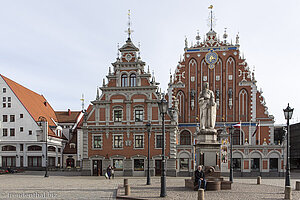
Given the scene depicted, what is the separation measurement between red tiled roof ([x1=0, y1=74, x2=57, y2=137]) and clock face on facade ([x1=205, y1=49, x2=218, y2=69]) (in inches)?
1038

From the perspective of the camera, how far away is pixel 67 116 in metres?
64.6

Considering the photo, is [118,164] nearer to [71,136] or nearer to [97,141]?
[97,141]

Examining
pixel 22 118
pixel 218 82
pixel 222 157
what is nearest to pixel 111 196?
pixel 222 157

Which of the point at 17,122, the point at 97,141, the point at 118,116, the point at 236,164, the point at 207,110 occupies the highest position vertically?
the point at 207,110

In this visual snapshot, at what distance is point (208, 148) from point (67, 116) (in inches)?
1878

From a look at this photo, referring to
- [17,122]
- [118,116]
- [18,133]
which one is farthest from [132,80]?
[18,133]

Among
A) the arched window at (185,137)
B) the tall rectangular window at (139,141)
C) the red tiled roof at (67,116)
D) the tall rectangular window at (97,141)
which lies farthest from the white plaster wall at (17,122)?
the arched window at (185,137)

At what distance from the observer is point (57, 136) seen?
57.2 m

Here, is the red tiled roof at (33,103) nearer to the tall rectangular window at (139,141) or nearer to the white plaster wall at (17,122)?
the white plaster wall at (17,122)

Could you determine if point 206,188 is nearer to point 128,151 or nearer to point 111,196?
point 111,196

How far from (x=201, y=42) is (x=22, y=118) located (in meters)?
28.1

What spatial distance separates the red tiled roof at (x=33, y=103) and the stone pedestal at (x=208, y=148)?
37467 millimetres

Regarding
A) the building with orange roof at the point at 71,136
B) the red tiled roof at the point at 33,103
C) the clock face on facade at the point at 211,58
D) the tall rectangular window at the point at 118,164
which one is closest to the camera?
the tall rectangular window at the point at 118,164

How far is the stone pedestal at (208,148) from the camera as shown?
67.3 ft
